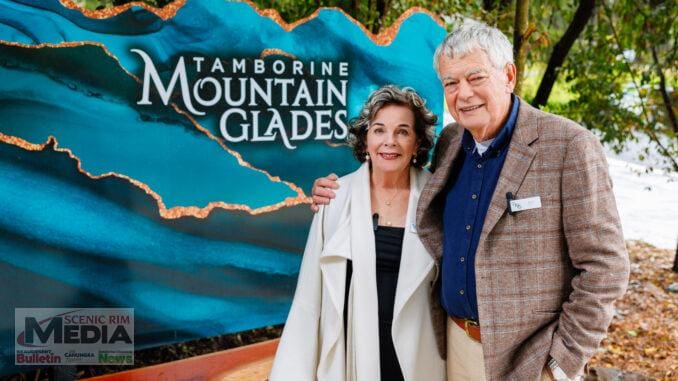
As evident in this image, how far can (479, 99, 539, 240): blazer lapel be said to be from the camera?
2178 mm

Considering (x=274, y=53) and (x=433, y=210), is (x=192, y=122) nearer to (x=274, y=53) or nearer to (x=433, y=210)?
(x=274, y=53)

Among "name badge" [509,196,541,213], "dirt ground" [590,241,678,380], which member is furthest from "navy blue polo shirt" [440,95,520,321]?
"dirt ground" [590,241,678,380]

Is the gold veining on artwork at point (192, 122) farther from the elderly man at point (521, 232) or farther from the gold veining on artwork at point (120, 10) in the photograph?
the elderly man at point (521, 232)

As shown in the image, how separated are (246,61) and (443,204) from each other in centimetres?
136

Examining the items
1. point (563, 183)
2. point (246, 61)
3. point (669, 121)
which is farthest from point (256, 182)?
point (669, 121)

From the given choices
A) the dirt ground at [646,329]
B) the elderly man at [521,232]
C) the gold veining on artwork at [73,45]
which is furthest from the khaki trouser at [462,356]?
the dirt ground at [646,329]

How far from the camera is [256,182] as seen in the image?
3.47m

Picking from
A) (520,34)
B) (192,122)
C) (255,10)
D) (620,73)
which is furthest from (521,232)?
(620,73)

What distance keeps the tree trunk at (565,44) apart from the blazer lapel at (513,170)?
4.04 meters

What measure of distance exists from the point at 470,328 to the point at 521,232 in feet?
1.36

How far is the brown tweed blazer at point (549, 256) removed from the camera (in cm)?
209

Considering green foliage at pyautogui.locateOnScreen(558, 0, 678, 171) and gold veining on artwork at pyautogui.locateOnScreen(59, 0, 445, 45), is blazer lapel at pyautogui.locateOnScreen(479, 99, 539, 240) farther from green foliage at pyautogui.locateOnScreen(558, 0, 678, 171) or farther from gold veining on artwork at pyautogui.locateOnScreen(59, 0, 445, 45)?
green foliage at pyautogui.locateOnScreen(558, 0, 678, 171)

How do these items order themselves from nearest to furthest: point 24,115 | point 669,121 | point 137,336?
point 24,115 < point 137,336 < point 669,121

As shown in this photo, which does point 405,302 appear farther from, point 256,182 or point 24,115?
point 24,115
